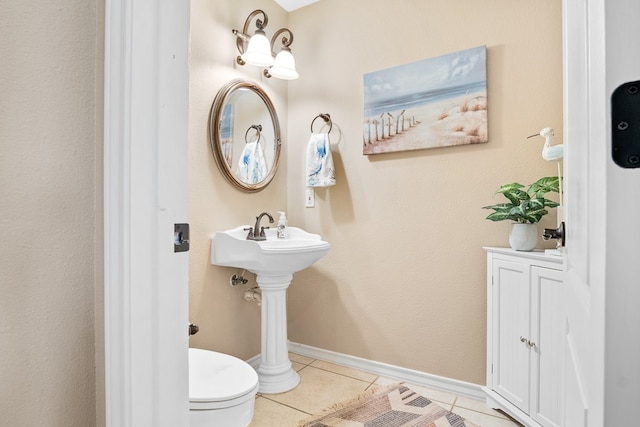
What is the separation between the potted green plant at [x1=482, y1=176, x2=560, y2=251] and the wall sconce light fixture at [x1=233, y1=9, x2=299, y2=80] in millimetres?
1535

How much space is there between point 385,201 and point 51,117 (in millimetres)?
1804

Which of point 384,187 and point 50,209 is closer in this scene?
point 50,209

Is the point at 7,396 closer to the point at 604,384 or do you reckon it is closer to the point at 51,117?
the point at 51,117

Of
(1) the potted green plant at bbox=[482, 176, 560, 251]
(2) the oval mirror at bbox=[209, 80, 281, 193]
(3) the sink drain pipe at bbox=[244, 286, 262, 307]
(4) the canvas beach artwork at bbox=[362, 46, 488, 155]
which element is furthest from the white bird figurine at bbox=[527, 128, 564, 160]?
(3) the sink drain pipe at bbox=[244, 286, 262, 307]

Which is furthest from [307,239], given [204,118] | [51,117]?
[51,117]

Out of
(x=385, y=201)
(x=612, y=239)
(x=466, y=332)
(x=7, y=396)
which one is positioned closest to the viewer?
(x=612, y=239)

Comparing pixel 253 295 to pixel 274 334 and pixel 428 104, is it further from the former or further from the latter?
pixel 428 104

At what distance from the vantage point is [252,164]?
7.24 ft

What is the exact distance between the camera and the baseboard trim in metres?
1.85

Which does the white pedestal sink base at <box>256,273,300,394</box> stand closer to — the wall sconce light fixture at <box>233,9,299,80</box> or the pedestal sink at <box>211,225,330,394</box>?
the pedestal sink at <box>211,225,330,394</box>

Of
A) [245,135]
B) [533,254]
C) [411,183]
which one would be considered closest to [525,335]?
[533,254]

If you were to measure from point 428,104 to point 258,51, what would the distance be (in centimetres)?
109

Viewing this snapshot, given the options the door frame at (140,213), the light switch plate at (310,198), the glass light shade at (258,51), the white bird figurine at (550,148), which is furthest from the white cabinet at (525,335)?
the glass light shade at (258,51)

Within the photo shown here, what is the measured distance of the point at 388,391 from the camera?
1912mm
